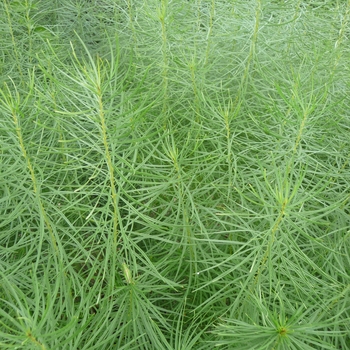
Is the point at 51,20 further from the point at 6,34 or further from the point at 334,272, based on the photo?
the point at 334,272

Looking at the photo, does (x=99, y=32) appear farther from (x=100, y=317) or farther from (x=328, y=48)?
(x=100, y=317)

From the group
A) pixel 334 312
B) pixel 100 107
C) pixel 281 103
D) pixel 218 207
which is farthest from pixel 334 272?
pixel 100 107

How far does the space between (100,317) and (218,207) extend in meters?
0.49

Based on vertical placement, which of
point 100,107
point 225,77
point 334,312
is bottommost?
point 334,312

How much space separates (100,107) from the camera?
32.9 inches

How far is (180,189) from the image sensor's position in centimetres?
113

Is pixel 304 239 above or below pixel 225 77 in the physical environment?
below

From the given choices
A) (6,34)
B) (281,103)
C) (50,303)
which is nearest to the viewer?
(50,303)

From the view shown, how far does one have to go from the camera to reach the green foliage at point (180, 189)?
93cm

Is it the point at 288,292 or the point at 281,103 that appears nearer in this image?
the point at 288,292

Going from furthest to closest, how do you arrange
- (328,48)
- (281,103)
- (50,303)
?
(328,48) → (281,103) → (50,303)

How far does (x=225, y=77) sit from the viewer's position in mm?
1648

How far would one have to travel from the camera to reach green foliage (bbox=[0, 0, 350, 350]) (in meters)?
0.93

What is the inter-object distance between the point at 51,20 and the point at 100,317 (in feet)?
5.74
